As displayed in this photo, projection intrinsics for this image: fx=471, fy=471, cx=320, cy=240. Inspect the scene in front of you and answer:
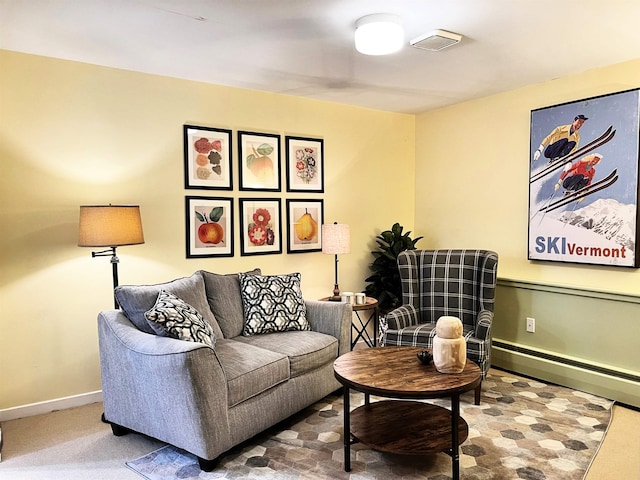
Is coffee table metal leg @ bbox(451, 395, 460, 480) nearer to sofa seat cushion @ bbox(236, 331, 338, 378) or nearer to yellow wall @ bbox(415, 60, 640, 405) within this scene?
sofa seat cushion @ bbox(236, 331, 338, 378)

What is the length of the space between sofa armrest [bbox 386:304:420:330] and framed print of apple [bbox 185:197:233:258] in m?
1.39

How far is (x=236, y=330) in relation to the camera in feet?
10.6

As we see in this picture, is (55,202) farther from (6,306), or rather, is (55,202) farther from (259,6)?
(259,6)

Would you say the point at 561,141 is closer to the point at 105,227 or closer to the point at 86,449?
the point at 105,227

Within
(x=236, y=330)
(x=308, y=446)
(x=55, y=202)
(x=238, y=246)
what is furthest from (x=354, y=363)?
(x=55, y=202)

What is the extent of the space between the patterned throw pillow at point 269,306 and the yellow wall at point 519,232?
1.83m

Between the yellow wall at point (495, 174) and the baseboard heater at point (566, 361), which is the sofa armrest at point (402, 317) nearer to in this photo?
the baseboard heater at point (566, 361)

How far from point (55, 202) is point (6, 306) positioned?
72cm

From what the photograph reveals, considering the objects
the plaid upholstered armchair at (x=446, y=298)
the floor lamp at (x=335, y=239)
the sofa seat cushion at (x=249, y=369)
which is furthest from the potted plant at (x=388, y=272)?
the sofa seat cushion at (x=249, y=369)

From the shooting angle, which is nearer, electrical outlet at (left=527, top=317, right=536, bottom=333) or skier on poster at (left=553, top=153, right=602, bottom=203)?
skier on poster at (left=553, top=153, right=602, bottom=203)

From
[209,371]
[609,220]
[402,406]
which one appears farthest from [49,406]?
[609,220]

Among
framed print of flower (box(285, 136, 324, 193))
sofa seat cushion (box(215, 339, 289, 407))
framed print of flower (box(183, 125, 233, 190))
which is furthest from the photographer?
framed print of flower (box(285, 136, 324, 193))

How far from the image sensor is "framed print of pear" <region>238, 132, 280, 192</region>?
388 cm

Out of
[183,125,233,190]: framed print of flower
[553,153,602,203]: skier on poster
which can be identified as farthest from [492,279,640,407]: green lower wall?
[183,125,233,190]: framed print of flower
